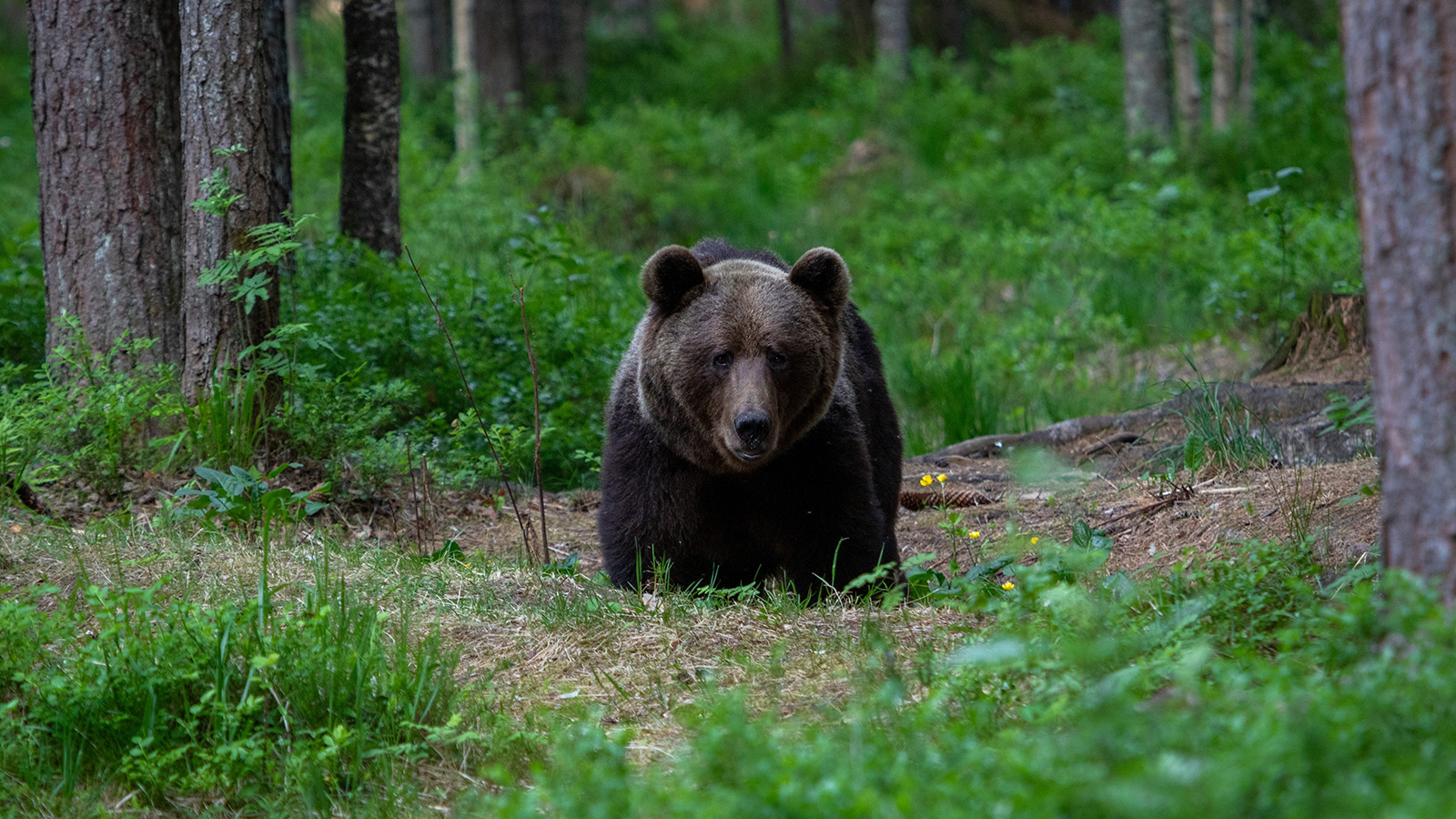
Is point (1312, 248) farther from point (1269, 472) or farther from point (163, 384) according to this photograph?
point (163, 384)

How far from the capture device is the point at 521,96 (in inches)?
660

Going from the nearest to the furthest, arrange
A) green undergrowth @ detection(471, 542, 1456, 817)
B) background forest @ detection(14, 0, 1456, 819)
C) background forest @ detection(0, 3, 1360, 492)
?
green undergrowth @ detection(471, 542, 1456, 817) → background forest @ detection(14, 0, 1456, 819) → background forest @ detection(0, 3, 1360, 492)

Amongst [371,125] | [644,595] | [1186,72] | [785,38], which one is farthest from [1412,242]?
[785,38]

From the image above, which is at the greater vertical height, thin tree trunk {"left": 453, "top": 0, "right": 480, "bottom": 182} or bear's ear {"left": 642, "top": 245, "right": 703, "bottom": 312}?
thin tree trunk {"left": 453, "top": 0, "right": 480, "bottom": 182}

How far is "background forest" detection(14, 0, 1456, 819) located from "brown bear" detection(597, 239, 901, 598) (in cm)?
30

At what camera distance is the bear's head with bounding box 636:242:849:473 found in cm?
460

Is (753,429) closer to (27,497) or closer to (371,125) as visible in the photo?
(27,497)

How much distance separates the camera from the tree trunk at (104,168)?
218 inches

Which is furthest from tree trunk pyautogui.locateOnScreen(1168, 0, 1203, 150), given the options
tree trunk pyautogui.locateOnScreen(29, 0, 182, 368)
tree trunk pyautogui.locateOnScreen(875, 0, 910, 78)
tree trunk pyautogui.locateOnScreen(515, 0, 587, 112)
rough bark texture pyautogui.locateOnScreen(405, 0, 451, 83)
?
rough bark texture pyautogui.locateOnScreen(405, 0, 451, 83)

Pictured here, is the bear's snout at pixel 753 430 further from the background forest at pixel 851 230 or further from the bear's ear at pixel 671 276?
the background forest at pixel 851 230

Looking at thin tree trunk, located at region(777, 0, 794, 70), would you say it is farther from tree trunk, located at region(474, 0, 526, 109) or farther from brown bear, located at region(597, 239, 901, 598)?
brown bear, located at region(597, 239, 901, 598)

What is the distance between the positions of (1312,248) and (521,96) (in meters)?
10.9

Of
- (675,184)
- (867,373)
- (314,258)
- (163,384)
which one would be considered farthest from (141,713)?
(675,184)

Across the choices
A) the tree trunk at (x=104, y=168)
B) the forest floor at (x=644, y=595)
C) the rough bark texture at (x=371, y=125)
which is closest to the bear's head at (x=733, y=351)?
the forest floor at (x=644, y=595)
